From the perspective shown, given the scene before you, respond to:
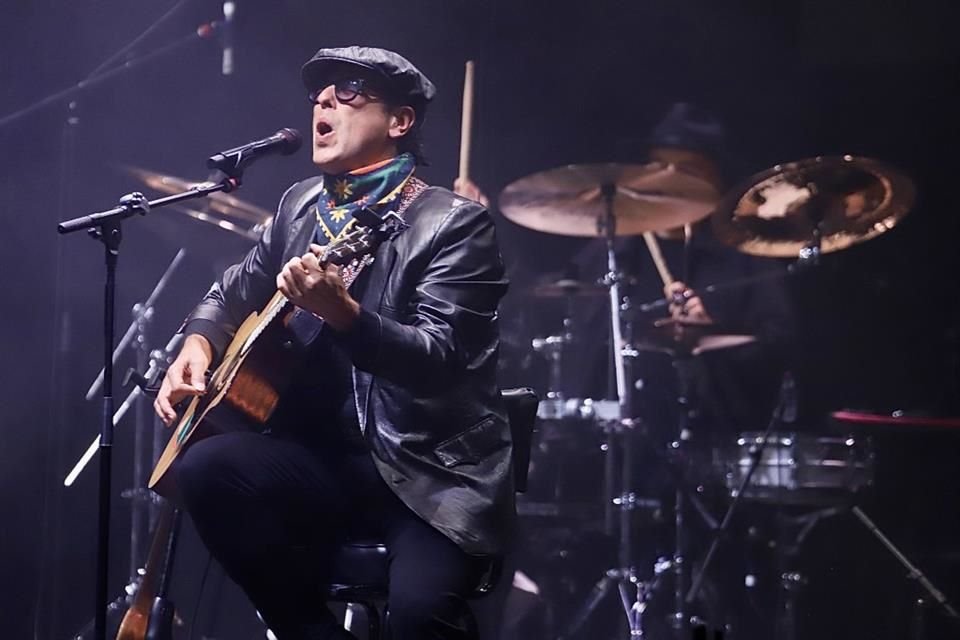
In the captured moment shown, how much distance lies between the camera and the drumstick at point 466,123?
12.6 ft

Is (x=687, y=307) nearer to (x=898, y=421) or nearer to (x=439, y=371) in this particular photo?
(x=898, y=421)

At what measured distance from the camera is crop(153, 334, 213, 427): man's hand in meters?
2.29

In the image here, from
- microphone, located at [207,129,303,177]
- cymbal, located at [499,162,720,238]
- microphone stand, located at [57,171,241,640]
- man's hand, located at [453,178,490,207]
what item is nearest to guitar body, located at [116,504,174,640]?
microphone stand, located at [57,171,241,640]

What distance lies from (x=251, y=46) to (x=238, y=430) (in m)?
2.21

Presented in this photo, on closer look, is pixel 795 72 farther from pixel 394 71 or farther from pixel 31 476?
pixel 31 476

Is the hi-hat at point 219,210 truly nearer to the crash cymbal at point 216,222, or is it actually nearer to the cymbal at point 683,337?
the crash cymbal at point 216,222

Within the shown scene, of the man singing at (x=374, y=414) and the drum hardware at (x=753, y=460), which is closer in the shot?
the man singing at (x=374, y=414)

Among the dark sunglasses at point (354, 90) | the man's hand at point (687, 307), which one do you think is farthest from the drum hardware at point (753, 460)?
the dark sunglasses at point (354, 90)

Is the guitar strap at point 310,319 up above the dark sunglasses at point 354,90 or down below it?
below

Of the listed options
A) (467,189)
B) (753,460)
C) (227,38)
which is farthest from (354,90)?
(753,460)

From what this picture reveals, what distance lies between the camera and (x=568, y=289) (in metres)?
4.08

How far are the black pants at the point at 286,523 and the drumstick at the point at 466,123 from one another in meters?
1.86

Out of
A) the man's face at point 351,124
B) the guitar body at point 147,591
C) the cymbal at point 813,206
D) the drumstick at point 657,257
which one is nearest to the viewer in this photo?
the man's face at point 351,124

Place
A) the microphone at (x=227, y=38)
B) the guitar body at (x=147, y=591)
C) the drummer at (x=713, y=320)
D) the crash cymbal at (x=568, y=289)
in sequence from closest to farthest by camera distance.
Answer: the guitar body at (x=147, y=591) < the microphone at (x=227, y=38) < the crash cymbal at (x=568, y=289) < the drummer at (x=713, y=320)
